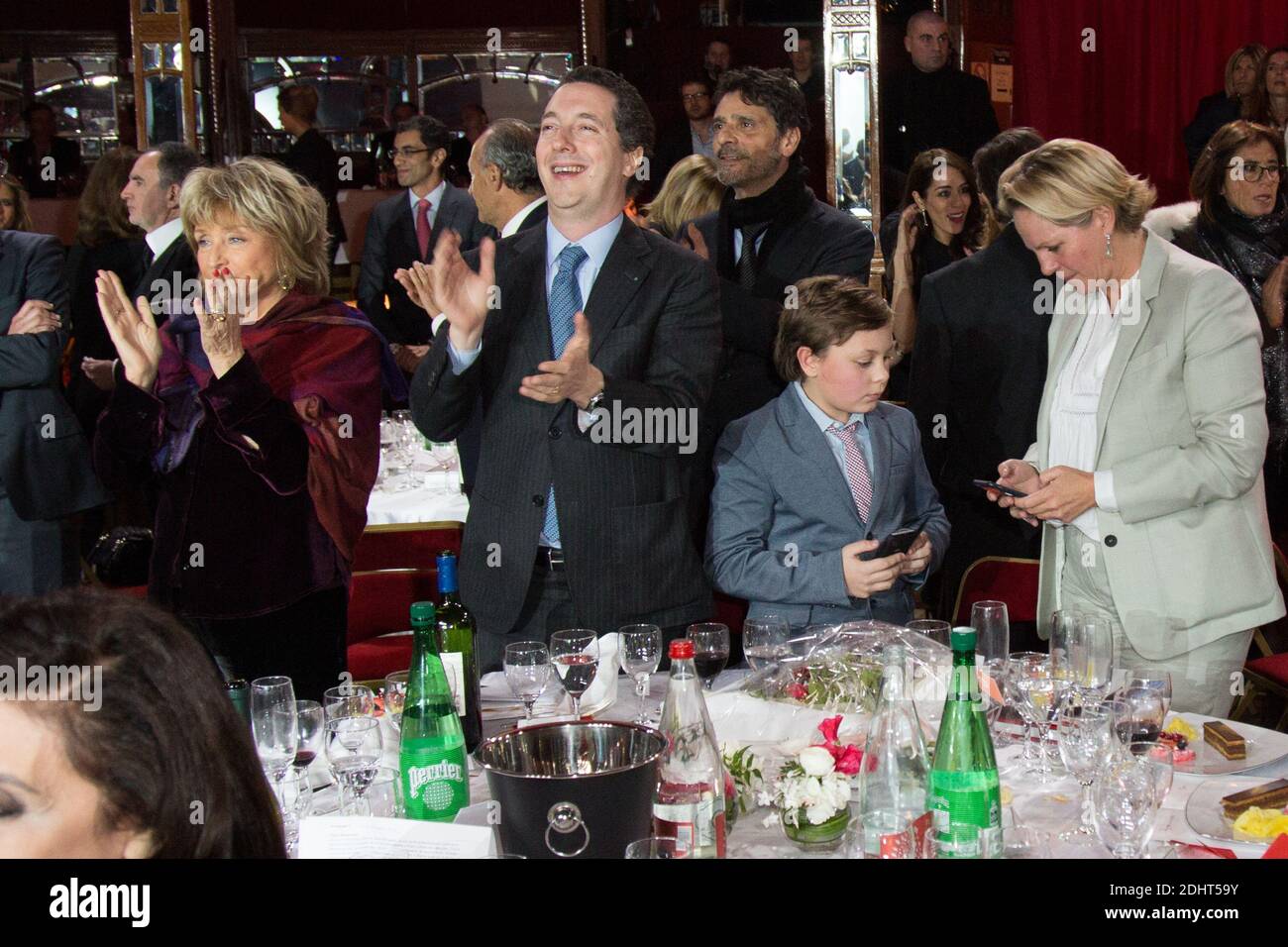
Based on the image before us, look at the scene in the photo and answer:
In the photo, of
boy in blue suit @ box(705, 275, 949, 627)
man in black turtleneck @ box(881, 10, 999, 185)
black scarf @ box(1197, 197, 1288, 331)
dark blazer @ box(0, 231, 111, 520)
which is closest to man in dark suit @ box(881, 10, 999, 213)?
man in black turtleneck @ box(881, 10, 999, 185)

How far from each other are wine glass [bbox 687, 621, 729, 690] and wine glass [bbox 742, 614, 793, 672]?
A: 6 cm

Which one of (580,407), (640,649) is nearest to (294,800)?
(640,649)

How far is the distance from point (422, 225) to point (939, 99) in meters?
3.16

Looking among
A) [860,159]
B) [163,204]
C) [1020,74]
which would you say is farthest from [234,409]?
[1020,74]

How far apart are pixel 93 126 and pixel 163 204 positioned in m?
7.44

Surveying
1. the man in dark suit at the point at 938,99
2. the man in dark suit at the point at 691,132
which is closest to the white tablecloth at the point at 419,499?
the man in dark suit at the point at 691,132

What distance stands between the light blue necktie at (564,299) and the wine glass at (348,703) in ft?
2.15

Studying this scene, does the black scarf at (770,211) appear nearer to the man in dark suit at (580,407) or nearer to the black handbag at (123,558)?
the man in dark suit at (580,407)

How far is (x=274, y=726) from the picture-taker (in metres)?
1.90

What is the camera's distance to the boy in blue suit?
2.77 m

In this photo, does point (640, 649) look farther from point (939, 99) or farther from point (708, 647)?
point (939, 99)

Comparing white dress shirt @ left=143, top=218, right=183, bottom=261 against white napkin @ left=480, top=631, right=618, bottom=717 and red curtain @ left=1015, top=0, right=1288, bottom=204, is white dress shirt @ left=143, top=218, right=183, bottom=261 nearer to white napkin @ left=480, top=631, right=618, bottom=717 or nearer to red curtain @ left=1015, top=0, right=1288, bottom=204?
white napkin @ left=480, top=631, right=618, bottom=717
